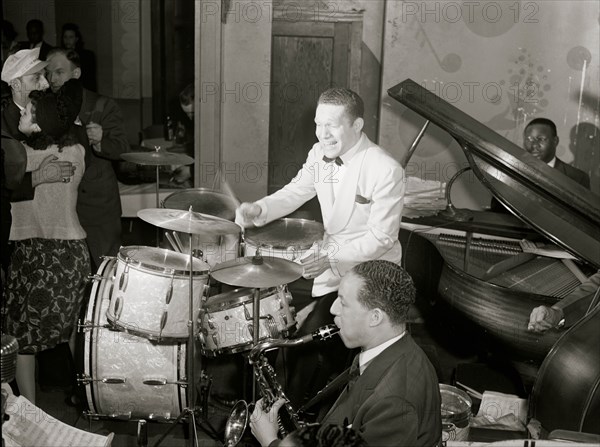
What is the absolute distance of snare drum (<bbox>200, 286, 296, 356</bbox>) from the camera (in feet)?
13.3

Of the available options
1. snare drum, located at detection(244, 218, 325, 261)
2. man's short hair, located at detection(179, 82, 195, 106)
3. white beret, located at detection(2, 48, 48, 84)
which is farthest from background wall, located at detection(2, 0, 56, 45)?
snare drum, located at detection(244, 218, 325, 261)

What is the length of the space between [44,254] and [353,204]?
1.60m

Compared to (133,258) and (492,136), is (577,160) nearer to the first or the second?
(492,136)

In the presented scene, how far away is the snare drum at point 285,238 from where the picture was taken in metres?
4.47

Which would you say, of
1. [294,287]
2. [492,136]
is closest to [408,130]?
[294,287]

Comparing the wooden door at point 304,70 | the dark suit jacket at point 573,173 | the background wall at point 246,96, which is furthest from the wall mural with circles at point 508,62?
the dark suit jacket at point 573,173

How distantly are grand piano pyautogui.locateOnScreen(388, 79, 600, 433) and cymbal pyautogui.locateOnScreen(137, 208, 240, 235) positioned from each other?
1173mm

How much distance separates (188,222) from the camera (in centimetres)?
382

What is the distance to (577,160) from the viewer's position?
284 inches

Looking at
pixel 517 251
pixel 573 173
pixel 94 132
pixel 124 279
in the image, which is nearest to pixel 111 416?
pixel 124 279

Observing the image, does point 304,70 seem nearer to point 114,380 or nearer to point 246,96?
point 246,96

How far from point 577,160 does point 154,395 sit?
181 inches

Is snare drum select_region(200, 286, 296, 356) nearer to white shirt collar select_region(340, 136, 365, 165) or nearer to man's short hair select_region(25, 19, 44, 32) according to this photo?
white shirt collar select_region(340, 136, 365, 165)

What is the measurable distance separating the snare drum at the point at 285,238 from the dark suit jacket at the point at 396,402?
5.31 feet
